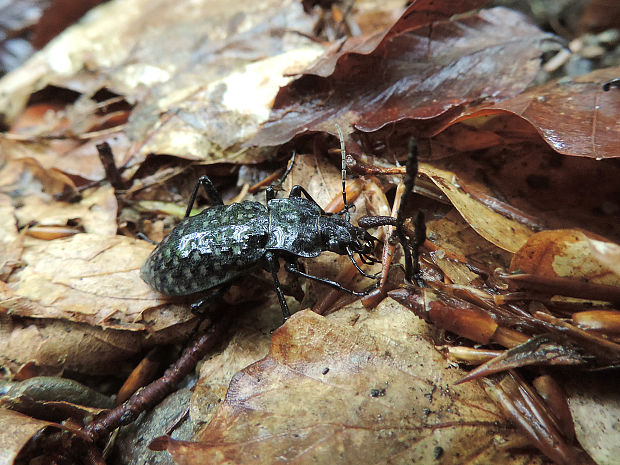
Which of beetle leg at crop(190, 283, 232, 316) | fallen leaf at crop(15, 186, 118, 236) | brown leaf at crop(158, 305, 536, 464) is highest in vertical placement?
fallen leaf at crop(15, 186, 118, 236)

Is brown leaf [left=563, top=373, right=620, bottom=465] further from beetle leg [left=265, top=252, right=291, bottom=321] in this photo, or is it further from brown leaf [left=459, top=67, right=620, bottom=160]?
beetle leg [left=265, top=252, right=291, bottom=321]

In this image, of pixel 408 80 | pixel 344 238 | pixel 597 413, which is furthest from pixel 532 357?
pixel 408 80

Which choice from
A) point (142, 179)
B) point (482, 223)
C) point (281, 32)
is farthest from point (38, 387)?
point (281, 32)

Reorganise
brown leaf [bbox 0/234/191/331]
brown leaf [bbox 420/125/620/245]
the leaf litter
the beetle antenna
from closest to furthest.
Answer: the leaf litter → brown leaf [bbox 420/125/620/245] → brown leaf [bbox 0/234/191/331] → the beetle antenna

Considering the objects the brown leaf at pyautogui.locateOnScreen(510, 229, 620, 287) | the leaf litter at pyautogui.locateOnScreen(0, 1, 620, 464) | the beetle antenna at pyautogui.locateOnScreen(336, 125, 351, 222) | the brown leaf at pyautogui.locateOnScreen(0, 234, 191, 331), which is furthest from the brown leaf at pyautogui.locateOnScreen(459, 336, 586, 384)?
the brown leaf at pyautogui.locateOnScreen(0, 234, 191, 331)

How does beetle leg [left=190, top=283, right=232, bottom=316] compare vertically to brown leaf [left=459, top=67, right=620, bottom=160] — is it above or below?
below

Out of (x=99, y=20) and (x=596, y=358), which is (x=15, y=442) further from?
(x=99, y=20)

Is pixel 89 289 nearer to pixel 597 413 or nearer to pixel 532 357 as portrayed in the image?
A: pixel 532 357

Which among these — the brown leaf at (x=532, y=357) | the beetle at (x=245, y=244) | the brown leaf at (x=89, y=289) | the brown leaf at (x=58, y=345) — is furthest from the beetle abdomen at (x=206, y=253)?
the brown leaf at (x=532, y=357)
